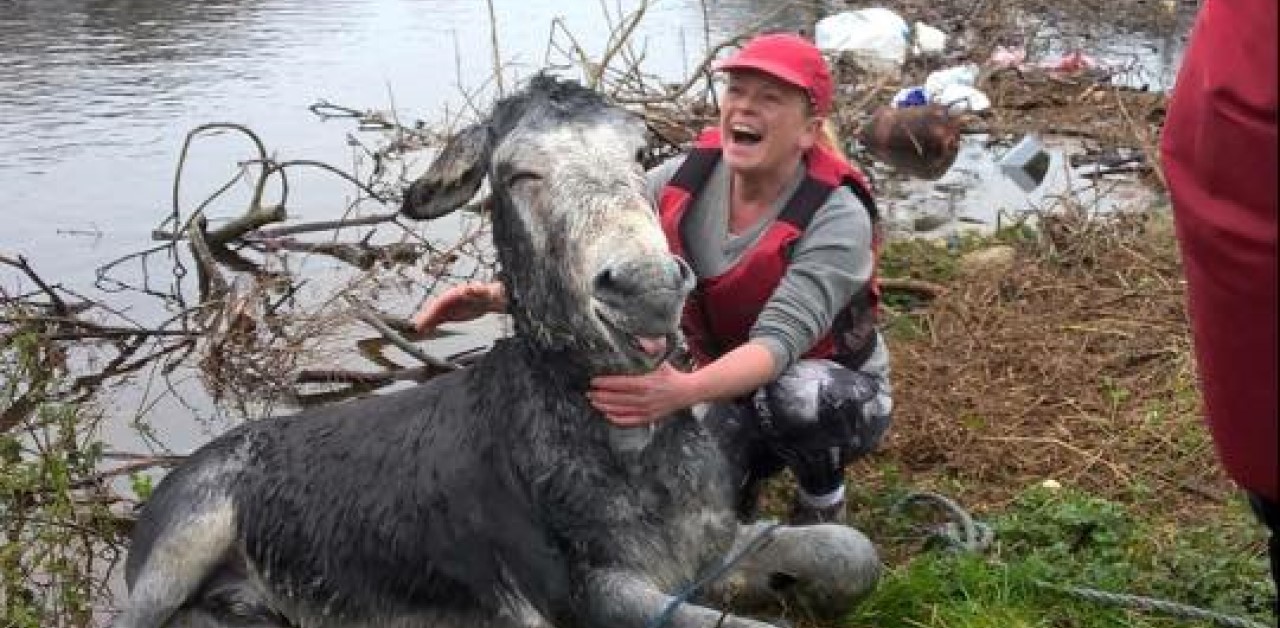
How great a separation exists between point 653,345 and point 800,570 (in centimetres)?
97

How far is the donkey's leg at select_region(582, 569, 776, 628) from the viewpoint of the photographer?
3439 mm

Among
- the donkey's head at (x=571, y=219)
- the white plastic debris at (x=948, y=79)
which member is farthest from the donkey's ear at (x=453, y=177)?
the white plastic debris at (x=948, y=79)

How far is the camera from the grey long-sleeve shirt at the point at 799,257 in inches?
160

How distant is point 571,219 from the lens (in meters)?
3.33

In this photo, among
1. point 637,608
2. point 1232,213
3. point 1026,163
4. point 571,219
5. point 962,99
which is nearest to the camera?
point 1232,213

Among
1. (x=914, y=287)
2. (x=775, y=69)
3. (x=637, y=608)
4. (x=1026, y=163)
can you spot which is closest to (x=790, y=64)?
(x=775, y=69)

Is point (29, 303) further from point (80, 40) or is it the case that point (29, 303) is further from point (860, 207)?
point (80, 40)

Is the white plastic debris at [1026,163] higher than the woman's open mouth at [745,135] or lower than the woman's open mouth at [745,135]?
lower

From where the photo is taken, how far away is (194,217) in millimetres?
8805

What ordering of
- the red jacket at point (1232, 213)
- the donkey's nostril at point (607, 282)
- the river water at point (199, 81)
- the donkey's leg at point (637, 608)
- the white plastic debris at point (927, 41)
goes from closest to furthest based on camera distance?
1. the red jacket at point (1232, 213)
2. the donkey's nostril at point (607, 282)
3. the donkey's leg at point (637, 608)
4. the river water at point (199, 81)
5. the white plastic debris at point (927, 41)

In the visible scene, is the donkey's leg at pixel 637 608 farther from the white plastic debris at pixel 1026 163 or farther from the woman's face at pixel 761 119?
the white plastic debris at pixel 1026 163

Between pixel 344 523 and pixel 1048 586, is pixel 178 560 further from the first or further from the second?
pixel 1048 586

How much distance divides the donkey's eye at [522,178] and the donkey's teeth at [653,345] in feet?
1.55

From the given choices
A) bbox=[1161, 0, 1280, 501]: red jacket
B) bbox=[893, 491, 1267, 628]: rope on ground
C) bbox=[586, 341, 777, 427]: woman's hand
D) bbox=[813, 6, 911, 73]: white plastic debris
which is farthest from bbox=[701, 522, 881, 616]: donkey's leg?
bbox=[813, 6, 911, 73]: white plastic debris
